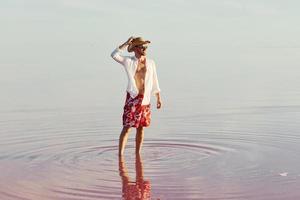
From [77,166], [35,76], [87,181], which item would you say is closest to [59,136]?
[77,166]

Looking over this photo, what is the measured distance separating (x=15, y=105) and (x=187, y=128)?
514 centimetres

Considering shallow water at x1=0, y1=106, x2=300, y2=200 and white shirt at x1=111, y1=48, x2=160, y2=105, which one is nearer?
shallow water at x1=0, y1=106, x2=300, y2=200

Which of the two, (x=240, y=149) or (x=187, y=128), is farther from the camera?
(x=187, y=128)

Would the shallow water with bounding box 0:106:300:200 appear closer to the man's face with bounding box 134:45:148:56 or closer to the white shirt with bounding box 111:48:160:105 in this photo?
the white shirt with bounding box 111:48:160:105

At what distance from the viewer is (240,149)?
9.19 meters

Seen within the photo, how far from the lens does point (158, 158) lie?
8664 mm

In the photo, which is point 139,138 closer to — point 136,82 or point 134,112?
point 134,112

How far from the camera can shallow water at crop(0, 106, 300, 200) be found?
22.4 ft

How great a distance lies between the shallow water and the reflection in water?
10mm

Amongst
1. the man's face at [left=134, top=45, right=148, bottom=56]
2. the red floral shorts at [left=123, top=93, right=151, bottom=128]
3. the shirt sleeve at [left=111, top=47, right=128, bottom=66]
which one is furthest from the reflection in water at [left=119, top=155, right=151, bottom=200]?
the man's face at [left=134, top=45, right=148, bottom=56]

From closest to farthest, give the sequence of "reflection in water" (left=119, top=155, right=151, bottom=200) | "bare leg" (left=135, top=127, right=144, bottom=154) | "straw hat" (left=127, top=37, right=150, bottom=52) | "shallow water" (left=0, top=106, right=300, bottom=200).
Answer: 1. "reflection in water" (left=119, top=155, right=151, bottom=200)
2. "shallow water" (left=0, top=106, right=300, bottom=200)
3. "straw hat" (left=127, top=37, right=150, bottom=52)
4. "bare leg" (left=135, top=127, right=144, bottom=154)

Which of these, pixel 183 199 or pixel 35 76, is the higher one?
pixel 35 76

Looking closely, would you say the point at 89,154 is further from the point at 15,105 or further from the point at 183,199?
the point at 15,105

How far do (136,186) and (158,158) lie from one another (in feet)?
5.46
